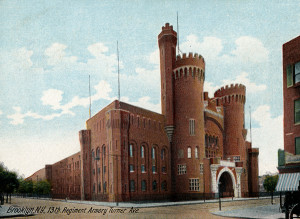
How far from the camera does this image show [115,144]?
48.8 m

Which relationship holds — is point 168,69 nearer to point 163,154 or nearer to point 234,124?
point 163,154

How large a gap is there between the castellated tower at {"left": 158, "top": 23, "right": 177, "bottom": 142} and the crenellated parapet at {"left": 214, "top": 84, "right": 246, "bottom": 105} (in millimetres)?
14784

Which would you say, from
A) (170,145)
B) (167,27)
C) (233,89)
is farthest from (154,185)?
(167,27)

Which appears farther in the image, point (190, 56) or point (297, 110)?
point (190, 56)

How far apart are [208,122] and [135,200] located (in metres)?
21.9

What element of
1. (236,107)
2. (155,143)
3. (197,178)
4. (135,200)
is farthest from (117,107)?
(236,107)

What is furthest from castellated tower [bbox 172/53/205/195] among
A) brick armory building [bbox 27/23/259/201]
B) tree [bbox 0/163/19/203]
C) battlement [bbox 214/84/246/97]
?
tree [bbox 0/163/19/203]

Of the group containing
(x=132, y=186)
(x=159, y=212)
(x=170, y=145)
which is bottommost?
(x=132, y=186)

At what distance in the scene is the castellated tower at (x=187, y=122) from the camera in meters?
56.2

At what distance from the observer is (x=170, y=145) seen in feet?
191

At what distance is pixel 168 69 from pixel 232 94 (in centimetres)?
1621

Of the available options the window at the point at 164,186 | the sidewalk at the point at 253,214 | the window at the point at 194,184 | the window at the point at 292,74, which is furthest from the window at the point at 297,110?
the window at the point at 164,186

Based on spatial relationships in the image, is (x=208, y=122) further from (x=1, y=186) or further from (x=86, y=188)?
(x=1, y=186)

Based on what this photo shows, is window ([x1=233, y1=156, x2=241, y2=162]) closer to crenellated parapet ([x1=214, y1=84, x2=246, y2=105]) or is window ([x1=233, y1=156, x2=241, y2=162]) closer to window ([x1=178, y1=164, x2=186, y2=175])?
crenellated parapet ([x1=214, y1=84, x2=246, y2=105])
